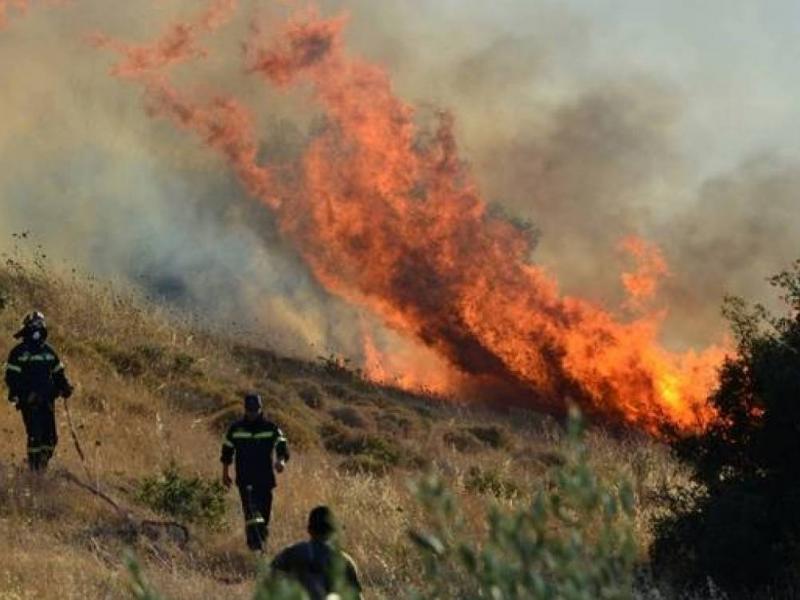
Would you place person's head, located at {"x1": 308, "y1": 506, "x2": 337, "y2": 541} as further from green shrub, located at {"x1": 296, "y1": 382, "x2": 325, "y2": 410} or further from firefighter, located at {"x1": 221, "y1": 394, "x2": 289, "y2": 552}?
green shrub, located at {"x1": 296, "y1": 382, "x2": 325, "y2": 410}

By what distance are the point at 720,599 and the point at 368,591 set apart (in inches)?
A: 121

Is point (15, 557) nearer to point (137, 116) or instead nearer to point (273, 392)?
point (273, 392)

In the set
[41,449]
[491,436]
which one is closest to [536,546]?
[41,449]

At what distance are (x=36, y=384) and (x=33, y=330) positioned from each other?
26.8 inches

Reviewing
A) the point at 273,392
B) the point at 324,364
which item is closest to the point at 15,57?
the point at 324,364

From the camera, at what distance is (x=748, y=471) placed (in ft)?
36.8

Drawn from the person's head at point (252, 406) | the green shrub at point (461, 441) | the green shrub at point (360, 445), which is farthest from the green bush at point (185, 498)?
the green shrub at point (461, 441)

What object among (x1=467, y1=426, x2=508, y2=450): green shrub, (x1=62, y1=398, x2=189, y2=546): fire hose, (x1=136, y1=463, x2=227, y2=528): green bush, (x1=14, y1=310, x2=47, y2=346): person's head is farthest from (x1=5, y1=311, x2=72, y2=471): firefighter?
(x1=467, y1=426, x2=508, y2=450): green shrub

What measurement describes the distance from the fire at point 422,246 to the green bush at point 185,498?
18.6 m

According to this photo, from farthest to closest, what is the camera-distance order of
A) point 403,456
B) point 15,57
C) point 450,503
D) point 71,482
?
1. point 15,57
2. point 403,456
3. point 71,482
4. point 450,503

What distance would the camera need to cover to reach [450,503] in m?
2.72

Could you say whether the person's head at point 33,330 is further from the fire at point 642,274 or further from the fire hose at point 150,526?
the fire at point 642,274

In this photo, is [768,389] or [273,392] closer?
[768,389]

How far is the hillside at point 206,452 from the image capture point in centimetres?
1157
